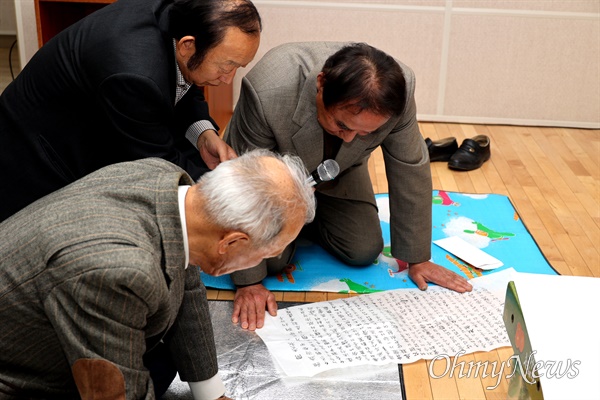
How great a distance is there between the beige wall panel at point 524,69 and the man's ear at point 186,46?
241 cm

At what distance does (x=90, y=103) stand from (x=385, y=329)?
102cm

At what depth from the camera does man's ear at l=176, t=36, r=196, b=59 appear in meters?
1.82

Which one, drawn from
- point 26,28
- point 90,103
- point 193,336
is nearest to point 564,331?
point 193,336

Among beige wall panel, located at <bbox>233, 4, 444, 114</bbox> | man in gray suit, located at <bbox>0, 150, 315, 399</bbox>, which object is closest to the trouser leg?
man in gray suit, located at <bbox>0, 150, 315, 399</bbox>

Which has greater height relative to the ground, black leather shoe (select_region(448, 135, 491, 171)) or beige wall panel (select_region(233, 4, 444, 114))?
beige wall panel (select_region(233, 4, 444, 114))

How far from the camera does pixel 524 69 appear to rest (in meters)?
3.98

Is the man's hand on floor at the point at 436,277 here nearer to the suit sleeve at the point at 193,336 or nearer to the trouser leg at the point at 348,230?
the trouser leg at the point at 348,230

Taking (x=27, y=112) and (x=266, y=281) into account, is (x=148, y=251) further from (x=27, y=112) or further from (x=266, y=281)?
(x=266, y=281)

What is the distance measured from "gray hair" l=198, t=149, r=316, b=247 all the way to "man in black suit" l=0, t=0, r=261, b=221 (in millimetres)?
593

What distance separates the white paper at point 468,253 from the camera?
2549mm

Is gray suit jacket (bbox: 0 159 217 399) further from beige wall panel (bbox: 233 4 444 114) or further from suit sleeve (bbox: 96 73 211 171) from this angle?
beige wall panel (bbox: 233 4 444 114)

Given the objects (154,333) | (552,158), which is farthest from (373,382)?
(552,158)

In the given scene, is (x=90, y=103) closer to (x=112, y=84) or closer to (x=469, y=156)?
(x=112, y=84)

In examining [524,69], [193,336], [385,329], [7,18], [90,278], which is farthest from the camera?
[7,18]
